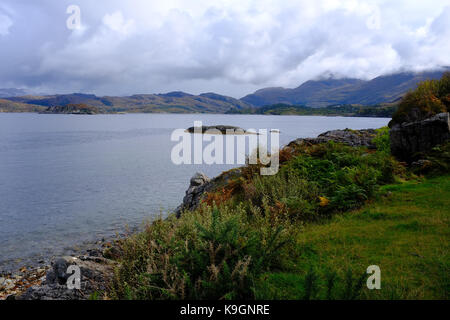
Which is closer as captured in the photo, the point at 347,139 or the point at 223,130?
the point at 347,139

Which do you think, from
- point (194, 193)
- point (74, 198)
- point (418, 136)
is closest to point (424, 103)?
point (418, 136)

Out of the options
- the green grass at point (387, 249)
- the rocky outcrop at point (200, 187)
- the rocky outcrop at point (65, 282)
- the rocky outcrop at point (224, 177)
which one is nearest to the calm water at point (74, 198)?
the rocky outcrop at point (200, 187)

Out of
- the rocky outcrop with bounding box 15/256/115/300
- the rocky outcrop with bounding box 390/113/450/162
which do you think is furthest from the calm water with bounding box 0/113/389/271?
the rocky outcrop with bounding box 390/113/450/162

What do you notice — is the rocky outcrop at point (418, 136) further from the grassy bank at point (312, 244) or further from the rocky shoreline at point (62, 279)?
the rocky shoreline at point (62, 279)

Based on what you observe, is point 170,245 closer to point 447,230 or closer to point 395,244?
point 395,244

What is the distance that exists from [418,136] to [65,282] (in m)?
13.9

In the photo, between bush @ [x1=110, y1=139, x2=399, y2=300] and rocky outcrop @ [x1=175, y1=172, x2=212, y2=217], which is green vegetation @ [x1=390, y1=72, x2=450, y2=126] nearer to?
bush @ [x1=110, y1=139, x2=399, y2=300]

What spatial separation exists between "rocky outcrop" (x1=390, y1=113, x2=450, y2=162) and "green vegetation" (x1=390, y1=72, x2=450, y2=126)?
0.64 metres

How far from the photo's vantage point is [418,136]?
12703mm

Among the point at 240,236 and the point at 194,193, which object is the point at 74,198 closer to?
the point at 194,193

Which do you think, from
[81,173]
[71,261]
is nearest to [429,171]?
[71,261]

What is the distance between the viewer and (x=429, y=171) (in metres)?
11.1

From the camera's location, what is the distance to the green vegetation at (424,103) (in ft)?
43.5

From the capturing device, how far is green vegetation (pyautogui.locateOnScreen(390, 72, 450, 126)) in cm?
1327
